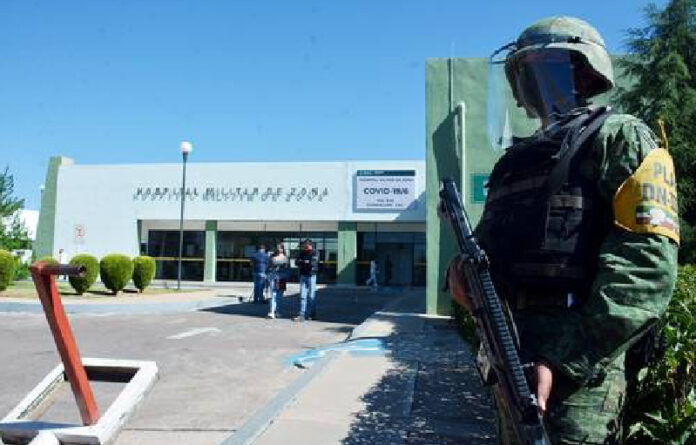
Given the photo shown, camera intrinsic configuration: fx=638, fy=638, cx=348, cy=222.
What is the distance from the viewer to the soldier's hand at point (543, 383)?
1547 mm

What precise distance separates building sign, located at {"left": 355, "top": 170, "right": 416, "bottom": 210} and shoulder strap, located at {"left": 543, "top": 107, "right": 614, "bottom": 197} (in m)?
24.8

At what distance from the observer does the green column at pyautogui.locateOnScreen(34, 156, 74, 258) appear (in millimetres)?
30156

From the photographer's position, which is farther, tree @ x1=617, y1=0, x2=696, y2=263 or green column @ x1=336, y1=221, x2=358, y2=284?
green column @ x1=336, y1=221, x2=358, y2=284

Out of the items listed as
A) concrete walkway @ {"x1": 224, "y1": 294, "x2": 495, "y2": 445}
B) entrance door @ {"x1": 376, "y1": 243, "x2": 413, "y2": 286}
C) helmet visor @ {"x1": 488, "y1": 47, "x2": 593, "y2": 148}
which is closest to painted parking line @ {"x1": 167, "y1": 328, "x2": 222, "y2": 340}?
concrete walkway @ {"x1": 224, "y1": 294, "x2": 495, "y2": 445}

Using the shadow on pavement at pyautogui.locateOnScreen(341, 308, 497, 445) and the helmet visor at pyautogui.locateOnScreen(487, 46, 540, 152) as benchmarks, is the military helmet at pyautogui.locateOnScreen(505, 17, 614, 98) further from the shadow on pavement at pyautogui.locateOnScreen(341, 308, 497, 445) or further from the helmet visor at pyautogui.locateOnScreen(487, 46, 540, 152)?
the shadow on pavement at pyautogui.locateOnScreen(341, 308, 497, 445)

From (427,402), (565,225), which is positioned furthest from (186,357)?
(565,225)

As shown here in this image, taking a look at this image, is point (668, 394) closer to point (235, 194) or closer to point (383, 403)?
point (383, 403)

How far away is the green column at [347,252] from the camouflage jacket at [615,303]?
1021 inches

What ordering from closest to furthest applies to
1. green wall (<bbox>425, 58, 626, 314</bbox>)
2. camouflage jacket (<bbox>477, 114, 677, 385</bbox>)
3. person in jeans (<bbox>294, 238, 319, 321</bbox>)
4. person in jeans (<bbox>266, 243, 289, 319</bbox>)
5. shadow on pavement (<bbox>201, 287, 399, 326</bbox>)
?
1. camouflage jacket (<bbox>477, 114, 677, 385</bbox>)
2. green wall (<bbox>425, 58, 626, 314</bbox>)
3. person in jeans (<bbox>294, 238, 319, 321</bbox>)
4. person in jeans (<bbox>266, 243, 289, 319</bbox>)
5. shadow on pavement (<bbox>201, 287, 399, 326</bbox>)

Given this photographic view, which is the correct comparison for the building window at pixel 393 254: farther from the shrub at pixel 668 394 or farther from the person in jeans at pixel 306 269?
the shrub at pixel 668 394

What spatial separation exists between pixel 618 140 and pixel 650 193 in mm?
177

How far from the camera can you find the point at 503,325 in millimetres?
1604

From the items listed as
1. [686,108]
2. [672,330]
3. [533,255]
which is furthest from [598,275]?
[686,108]

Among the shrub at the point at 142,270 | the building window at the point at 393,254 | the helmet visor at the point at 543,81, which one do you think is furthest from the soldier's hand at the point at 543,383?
the building window at the point at 393,254
